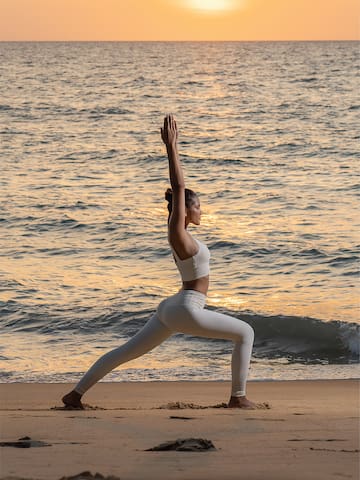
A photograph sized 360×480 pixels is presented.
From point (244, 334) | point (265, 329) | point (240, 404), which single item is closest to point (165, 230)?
point (265, 329)

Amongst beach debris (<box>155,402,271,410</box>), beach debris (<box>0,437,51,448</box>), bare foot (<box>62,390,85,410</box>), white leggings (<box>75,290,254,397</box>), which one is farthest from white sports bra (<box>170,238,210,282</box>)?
beach debris (<box>0,437,51,448</box>)

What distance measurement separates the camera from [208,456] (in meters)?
5.46

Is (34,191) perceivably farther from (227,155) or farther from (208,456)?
(208,456)

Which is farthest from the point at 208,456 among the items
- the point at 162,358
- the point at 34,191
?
the point at 34,191

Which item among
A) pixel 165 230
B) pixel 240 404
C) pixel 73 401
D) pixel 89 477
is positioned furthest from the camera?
pixel 165 230

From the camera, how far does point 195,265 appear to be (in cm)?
667

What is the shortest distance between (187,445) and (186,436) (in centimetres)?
38

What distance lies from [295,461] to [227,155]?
98.5 feet

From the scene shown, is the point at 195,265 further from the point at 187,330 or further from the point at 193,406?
the point at 193,406

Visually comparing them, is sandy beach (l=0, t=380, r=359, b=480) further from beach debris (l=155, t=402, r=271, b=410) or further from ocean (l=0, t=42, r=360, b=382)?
ocean (l=0, t=42, r=360, b=382)

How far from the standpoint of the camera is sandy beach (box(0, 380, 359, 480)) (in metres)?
5.18

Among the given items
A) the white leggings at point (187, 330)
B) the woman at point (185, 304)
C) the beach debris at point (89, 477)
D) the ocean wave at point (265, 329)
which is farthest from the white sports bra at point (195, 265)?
the ocean wave at point (265, 329)

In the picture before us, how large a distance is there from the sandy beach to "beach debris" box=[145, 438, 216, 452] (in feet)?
0.20

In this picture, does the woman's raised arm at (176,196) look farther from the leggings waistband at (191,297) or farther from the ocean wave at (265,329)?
the ocean wave at (265,329)
